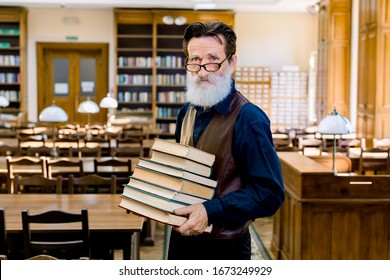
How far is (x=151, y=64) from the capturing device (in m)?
15.0

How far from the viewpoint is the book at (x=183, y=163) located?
1789 millimetres

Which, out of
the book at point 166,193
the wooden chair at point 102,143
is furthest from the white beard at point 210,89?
the wooden chair at point 102,143

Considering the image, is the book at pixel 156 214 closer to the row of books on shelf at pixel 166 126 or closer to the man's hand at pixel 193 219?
the man's hand at pixel 193 219

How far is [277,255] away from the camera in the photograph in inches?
220

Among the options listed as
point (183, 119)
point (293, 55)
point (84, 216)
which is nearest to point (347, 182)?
point (84, 216)

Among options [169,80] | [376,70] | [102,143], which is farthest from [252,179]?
[169,80]

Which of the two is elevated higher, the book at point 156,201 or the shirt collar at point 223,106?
the shirt collar at point 223,106

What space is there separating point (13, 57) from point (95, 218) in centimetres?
1185

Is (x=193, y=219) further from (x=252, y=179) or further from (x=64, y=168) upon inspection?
(x=64, y=168)

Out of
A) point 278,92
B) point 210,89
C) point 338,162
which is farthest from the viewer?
point 278,92

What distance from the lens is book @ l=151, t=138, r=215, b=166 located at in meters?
1.78

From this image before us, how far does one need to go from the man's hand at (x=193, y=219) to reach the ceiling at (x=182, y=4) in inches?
484

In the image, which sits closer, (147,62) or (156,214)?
(156,214)

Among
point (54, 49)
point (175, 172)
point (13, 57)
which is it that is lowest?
point (175, 172)
